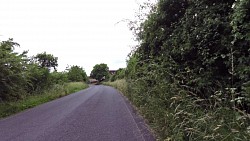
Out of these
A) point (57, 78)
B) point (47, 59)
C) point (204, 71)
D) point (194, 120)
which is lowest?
point (194, 120)

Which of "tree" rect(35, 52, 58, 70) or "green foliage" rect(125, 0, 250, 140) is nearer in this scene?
"green foliage" rect(125, 0, 250, 140)

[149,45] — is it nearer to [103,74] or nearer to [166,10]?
[166,10]

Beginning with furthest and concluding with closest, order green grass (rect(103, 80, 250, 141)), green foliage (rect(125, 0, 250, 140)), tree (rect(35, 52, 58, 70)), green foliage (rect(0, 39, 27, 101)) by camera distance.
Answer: tree (rect(35, 52, 58, 70))
green foliage (rect(0, 39, 27, 101))
green foliage (rect(125, 0, 250, 140))
green grass (rect(103, 80, 250, 141))

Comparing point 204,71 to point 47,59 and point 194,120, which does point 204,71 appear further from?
point 47,59

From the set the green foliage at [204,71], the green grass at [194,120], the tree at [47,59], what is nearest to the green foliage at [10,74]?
the green foliage at [204,71]

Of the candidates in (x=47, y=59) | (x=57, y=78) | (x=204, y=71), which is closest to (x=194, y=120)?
(x=204, y=71)

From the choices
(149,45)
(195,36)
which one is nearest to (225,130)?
(195,36)

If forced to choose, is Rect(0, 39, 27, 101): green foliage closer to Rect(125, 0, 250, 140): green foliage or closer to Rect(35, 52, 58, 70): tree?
Rect(125, 0, 250, 140): green foliage

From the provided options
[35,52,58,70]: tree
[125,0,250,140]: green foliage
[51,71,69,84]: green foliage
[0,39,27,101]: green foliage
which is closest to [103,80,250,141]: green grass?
[125,0,250,140]: green foliage

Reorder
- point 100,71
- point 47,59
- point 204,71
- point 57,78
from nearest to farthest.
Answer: point 204,71 → point 57,78 → point 47,59 → point 100,71

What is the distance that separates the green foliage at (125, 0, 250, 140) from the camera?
17.8ft

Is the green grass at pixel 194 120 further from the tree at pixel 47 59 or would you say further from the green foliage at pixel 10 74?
the tree at pixel 47 59

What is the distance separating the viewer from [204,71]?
7996 mm

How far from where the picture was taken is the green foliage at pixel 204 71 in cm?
Answer: 542
